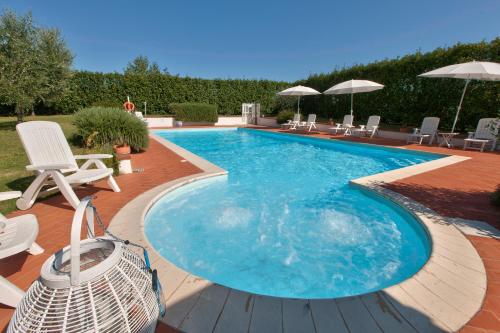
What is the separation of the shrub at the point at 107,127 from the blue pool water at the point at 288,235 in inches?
160

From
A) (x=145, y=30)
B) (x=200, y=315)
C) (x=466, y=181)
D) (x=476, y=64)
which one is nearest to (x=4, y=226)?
(x=200, y=315)

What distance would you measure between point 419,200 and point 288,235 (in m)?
2.47

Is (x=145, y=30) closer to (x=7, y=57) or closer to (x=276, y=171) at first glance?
(x=7, y=57)

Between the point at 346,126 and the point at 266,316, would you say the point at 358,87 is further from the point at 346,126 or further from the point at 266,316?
the point at 266,316

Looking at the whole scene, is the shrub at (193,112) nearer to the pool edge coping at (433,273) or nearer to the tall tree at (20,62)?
the tall tree at (20,62)

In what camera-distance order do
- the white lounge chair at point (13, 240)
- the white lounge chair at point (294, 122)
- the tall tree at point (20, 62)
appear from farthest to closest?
the white lounge chair at point (294, 122) < the tall tree at point (20, 62) < the white lounge chair at point (13, 240)

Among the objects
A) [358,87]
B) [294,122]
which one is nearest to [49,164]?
[358,87]

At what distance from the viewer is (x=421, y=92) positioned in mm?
12086

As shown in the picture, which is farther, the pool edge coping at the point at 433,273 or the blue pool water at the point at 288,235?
the blue pool water at the point at 288,235

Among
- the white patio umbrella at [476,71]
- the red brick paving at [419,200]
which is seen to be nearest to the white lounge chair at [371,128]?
the white patio umbrella at [476,71]

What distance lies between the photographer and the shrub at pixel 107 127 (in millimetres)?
7914

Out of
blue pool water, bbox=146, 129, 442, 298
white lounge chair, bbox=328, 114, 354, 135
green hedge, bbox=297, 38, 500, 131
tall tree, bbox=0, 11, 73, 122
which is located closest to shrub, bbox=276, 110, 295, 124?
green hedge, bbox=297, 38, 500, 131

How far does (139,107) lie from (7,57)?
30.7 feet

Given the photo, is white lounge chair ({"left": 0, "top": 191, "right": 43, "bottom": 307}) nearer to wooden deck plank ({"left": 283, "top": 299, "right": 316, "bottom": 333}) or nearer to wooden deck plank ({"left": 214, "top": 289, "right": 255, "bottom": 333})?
wooden deck plank ({"left": 214, "top": 289, "right": 255, "bottom": 333})
